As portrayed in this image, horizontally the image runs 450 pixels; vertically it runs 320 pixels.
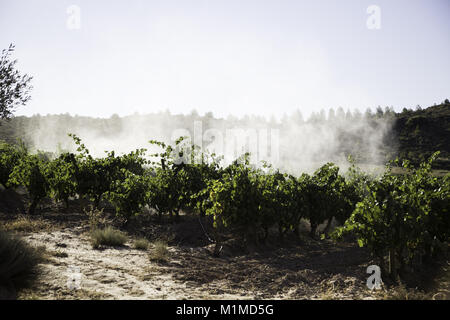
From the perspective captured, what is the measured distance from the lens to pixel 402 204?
620 cm

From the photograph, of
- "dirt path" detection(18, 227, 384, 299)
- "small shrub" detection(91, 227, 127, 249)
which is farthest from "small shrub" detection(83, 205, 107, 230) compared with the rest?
"dirt path" detection(18, 227, 384, 299)

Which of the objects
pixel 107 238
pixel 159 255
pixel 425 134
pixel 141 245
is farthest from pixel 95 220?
pixel 425 134

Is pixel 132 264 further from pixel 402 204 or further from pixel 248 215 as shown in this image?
pixel 402 204

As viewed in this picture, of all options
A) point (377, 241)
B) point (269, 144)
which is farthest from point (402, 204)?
point (269, 144)

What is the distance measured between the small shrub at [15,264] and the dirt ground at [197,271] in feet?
0.80

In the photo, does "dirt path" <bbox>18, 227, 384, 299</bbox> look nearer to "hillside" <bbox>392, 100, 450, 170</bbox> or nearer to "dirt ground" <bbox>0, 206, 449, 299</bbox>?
"dirt ground" <bbox>0, 206, 449, 299</bbox>

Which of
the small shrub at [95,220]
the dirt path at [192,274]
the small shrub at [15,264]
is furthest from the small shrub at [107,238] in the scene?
the small shrub at [15,264]

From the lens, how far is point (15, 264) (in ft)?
16.4

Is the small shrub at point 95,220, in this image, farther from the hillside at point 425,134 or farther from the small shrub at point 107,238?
the hillside at point 425,134

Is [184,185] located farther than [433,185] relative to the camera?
Yes

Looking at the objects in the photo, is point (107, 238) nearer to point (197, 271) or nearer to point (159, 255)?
point (159, 255)

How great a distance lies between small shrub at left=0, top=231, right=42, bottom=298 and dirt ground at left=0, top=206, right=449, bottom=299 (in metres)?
0.25
